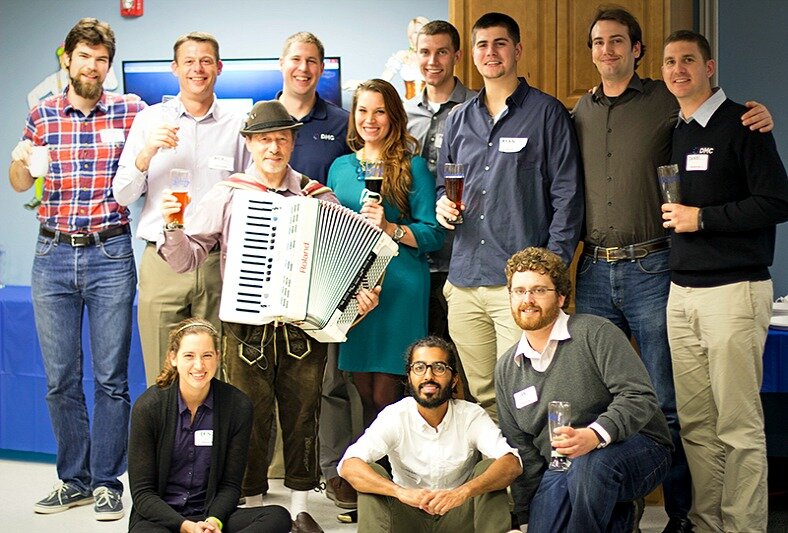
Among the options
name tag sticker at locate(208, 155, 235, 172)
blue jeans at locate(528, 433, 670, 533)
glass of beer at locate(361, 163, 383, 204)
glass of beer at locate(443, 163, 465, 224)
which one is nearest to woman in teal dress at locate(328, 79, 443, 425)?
glass of beer at locate(361, 163, 383, 204)

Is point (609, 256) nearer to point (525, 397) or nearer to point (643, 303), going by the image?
point (643, 303)

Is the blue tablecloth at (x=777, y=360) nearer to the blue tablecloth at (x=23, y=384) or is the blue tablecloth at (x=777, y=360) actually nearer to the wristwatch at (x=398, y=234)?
the wristwatch at (x=398, y=234)

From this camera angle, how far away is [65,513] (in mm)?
4957

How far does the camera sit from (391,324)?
4582 millimetres

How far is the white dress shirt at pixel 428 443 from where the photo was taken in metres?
4.05

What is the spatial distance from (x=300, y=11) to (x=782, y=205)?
361cm

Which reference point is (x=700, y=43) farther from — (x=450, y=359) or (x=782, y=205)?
(x=450, y=359)

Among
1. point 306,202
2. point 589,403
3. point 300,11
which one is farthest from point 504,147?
point 300,11

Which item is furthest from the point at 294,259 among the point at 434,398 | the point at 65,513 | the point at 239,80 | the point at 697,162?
the point at 239,80

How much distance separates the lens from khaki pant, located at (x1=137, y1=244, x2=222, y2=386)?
15.5 ft

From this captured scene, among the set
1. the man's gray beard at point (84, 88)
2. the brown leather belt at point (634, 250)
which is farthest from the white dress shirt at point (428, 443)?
the man's gray beard at point (84, 88)

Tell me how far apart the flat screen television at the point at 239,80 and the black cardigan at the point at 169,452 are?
9.22 ft

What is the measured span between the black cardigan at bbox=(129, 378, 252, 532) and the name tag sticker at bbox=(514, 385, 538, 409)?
102 cm

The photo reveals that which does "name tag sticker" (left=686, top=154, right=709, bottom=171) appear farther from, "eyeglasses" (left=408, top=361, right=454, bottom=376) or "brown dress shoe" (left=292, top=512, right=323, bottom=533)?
"brown dress shoe" (left=292, top=512, right=323, bottom=533)
